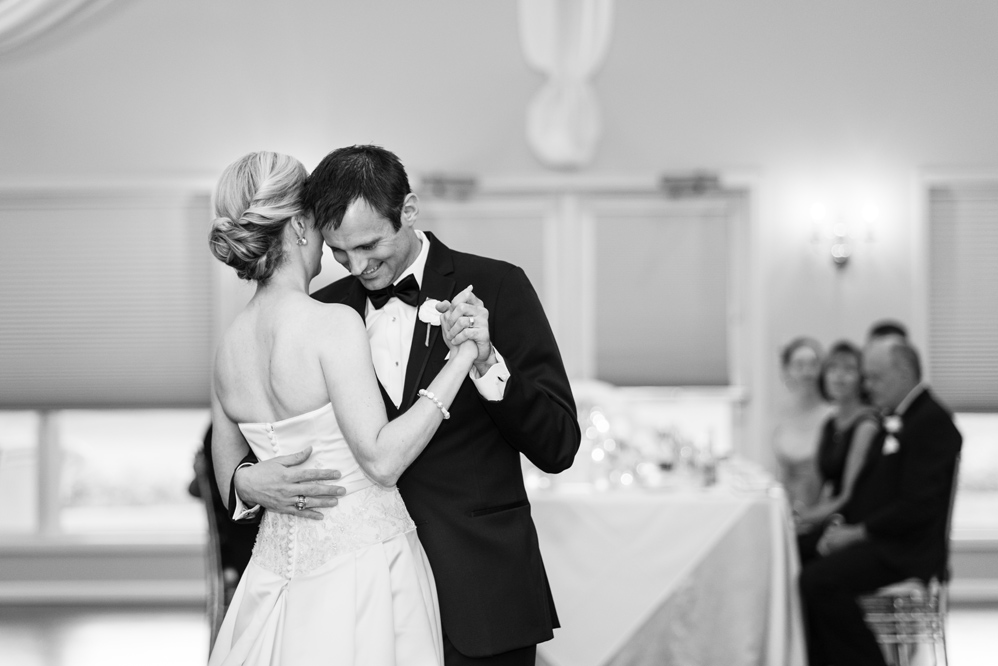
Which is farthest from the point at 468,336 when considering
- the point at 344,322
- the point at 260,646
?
the point at 260,646

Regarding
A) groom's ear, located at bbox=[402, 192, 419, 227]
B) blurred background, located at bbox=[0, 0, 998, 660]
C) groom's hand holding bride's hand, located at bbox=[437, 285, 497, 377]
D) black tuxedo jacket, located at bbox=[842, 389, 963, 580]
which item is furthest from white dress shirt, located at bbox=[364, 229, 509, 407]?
blurred background, located at bbox=[0, 0, 998, 660]

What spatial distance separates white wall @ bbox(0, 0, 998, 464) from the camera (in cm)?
670

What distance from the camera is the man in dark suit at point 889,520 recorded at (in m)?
3.87

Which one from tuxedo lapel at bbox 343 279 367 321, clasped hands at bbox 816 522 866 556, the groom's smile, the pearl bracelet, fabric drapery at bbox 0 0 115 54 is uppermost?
fabric drapery at bbox 0 0 115 54

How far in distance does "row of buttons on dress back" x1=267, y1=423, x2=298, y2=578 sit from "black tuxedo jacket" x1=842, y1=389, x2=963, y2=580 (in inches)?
108

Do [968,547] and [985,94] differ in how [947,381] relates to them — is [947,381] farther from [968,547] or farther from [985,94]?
[985,94]

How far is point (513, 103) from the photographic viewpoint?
671 cm

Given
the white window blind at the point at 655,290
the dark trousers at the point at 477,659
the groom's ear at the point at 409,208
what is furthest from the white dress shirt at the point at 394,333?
the white window blind at the point at 655,290

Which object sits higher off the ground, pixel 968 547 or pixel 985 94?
pixel 985 94

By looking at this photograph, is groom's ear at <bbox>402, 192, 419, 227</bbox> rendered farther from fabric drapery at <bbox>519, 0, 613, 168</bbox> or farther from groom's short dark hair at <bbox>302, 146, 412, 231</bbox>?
fabric drapery at <bbox>519, 0, 613, 168</bbox>

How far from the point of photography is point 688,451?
4176 millimetres

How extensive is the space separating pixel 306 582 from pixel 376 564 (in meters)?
0.13

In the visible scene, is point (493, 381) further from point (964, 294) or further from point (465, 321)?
point (964, 294)

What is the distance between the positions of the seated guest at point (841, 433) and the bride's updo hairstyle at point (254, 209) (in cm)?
329
